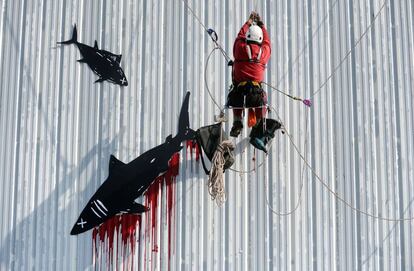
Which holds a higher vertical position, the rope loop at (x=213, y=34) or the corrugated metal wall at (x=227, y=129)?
the rope loop at (x=213, y=34)

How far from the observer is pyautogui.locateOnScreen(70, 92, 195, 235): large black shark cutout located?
8.95 metres

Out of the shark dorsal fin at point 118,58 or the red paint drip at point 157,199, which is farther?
the shark dorsal fin at point 118,58

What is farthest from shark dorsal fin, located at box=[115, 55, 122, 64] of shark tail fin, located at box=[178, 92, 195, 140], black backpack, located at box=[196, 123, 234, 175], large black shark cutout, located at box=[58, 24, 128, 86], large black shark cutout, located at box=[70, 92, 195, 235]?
black backpack, located at box=[196, 123, 234, 175]

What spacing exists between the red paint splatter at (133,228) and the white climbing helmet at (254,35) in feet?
6.15

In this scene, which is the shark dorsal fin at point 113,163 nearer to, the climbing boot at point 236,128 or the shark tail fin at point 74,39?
the climbing boot at point 236,128

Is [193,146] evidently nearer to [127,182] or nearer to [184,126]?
[184,126]

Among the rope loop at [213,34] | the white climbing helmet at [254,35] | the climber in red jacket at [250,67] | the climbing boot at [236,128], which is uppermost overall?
the rope loop at [213,34]

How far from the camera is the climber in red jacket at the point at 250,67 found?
27.1ft

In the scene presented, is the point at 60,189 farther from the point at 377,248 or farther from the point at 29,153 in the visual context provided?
the point at 377,248

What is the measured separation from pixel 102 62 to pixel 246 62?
2.19 m

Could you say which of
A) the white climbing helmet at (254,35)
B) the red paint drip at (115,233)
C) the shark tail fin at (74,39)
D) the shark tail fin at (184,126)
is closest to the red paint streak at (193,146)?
the shark tail fin at (184,126)

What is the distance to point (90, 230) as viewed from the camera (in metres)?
8.95

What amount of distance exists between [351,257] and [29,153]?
4.47 meters

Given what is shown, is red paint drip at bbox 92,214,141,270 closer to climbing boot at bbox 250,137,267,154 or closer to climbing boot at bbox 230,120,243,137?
climbing boot at bbox 230,120,243,137
